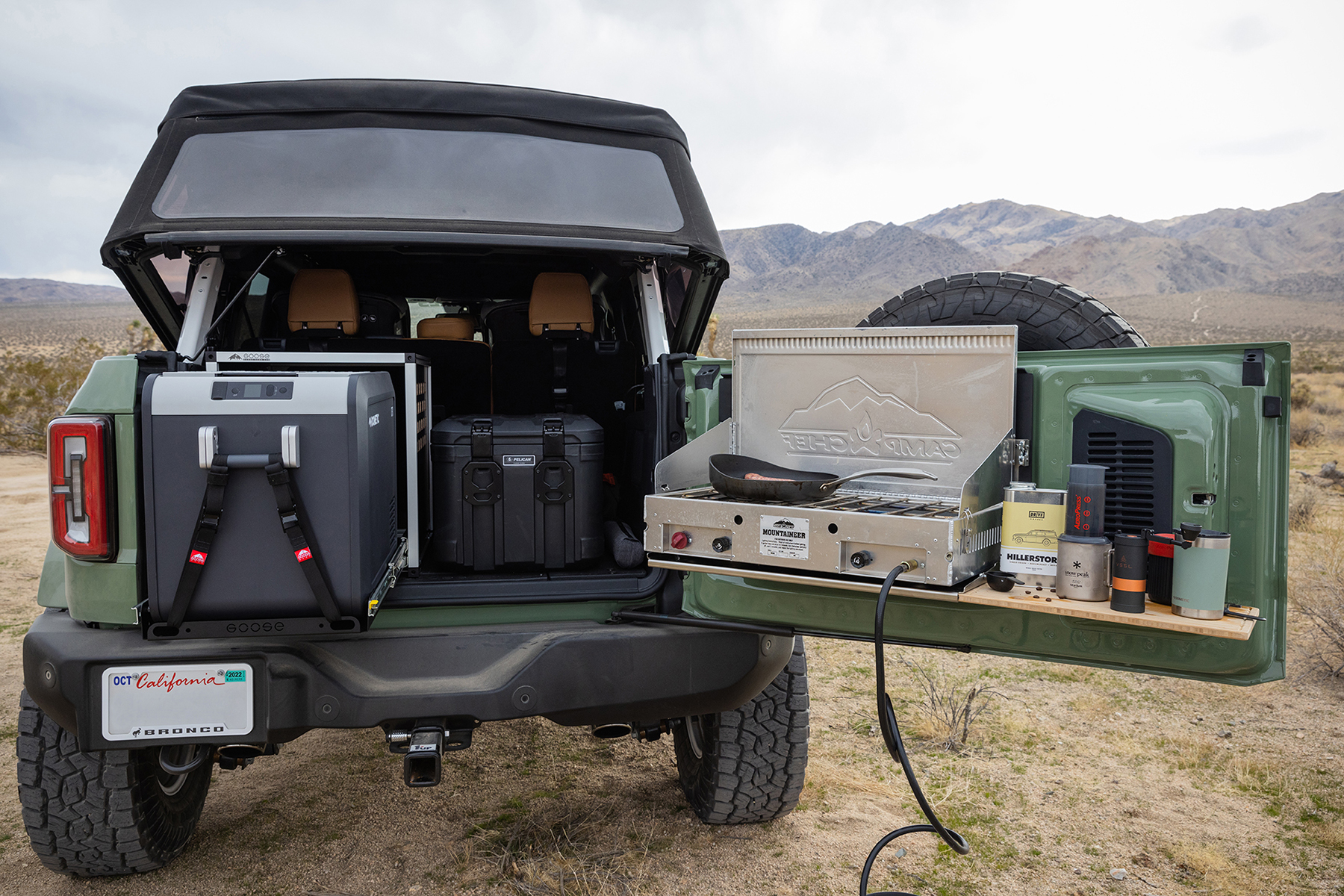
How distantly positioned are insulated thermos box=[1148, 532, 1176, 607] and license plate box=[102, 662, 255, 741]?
6.61 ft

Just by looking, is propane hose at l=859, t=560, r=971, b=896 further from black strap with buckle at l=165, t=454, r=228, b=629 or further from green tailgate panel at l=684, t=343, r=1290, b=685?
black strap with buckle at l=165, t=454, r=228, b=629

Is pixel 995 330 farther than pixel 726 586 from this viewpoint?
No

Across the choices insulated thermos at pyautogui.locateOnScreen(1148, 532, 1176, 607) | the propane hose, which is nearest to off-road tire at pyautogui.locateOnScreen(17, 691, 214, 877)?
the propane hose

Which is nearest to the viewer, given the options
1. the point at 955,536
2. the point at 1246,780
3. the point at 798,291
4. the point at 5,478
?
the point at 955,536

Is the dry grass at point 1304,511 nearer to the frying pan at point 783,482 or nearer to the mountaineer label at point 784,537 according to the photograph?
the frying pan at point 783,482

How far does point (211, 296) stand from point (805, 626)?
205 cm

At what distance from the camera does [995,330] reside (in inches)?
81.0

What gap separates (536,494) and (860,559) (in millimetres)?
1055

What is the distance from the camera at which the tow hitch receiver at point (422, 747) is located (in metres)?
2.14

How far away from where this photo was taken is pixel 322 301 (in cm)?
339

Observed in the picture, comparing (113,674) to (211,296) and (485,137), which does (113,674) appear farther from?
(485,137)

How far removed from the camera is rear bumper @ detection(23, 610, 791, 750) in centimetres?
203

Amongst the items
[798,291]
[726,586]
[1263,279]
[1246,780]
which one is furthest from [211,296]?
[1263,279]

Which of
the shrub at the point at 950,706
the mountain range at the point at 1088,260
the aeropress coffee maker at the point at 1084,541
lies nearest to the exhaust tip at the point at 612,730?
the aeropress coffee maker at the point at 1084,541
